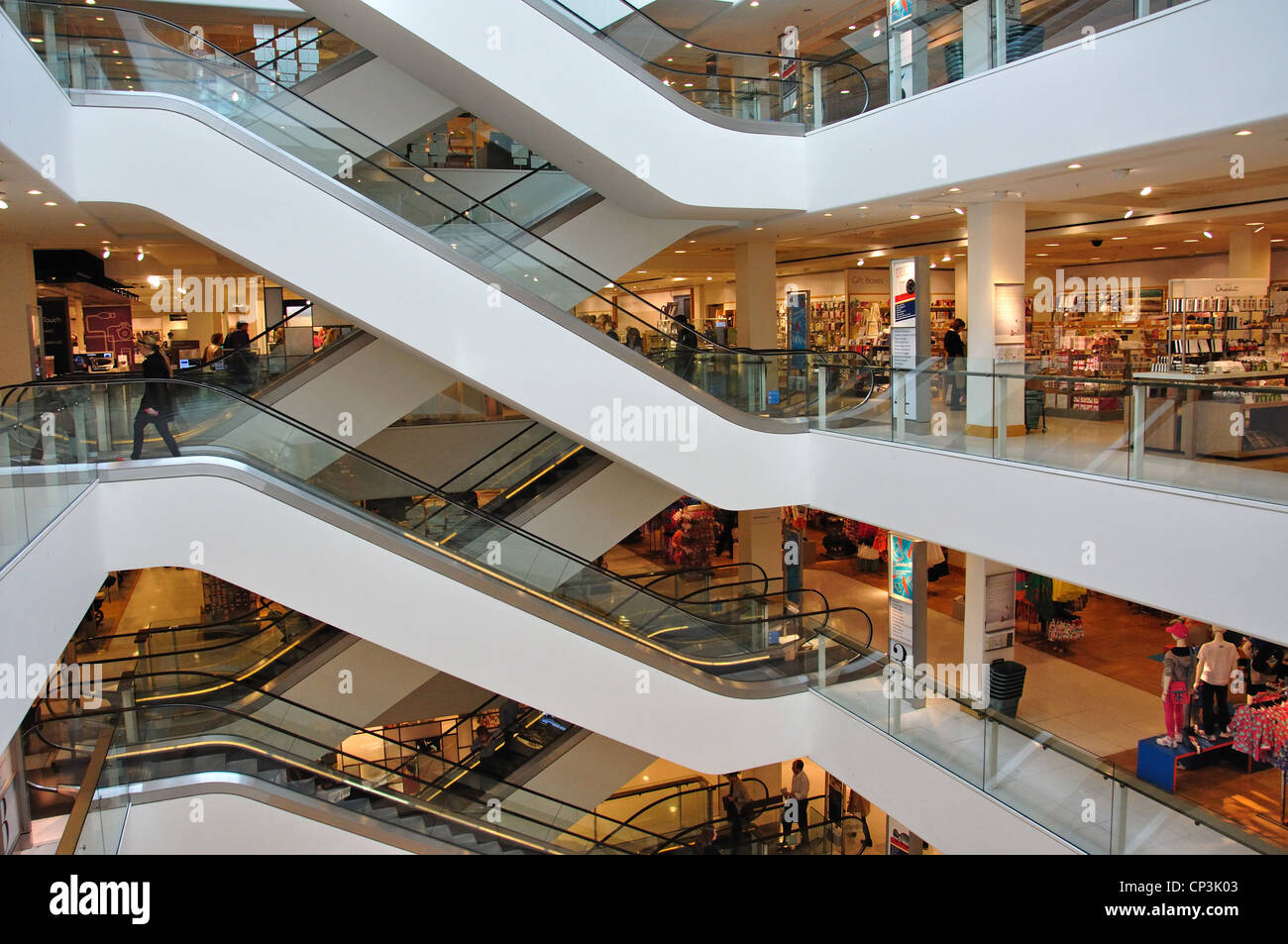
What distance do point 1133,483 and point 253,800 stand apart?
7.58m

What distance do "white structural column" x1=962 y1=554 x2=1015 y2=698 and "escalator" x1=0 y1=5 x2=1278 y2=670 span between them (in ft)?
4.24

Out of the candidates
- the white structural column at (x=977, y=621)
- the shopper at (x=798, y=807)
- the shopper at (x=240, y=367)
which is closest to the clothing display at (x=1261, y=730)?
the white structural column at (x=977, y=621)

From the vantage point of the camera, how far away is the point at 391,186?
922 cm

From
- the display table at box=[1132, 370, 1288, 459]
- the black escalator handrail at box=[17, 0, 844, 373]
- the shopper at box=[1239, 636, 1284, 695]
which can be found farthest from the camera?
the shopper at box=[1239, 636, 1284, 695]

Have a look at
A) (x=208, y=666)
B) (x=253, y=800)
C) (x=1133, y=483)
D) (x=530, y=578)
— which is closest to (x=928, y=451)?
(x=1133, y=483)

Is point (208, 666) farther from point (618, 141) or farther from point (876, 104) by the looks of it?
point (876, 104)

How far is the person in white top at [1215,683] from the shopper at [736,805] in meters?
5.25

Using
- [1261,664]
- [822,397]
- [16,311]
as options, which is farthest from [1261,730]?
[16,311]

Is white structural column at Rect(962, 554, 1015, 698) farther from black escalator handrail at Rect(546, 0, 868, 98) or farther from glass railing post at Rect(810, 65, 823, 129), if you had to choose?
black escalator handrail at Rect(546, 0, 868, 98)

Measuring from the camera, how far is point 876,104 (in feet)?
29.7

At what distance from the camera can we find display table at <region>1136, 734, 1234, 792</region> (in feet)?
25.7

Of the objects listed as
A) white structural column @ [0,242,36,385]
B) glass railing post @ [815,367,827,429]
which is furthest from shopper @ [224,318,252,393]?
glass railing post @ [815,367,827,429]

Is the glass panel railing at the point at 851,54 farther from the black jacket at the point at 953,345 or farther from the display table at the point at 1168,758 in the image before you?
the display table at the point at 1168,758

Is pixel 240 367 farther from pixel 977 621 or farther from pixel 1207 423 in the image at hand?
pixel 1207 423
